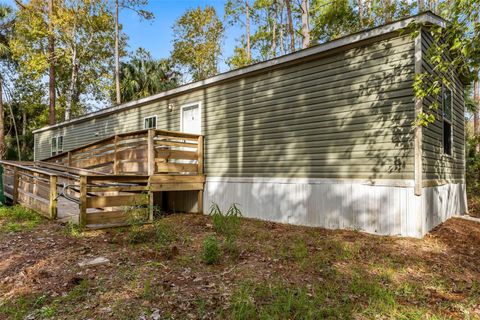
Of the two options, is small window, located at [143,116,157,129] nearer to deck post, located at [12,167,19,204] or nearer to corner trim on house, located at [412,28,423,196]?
deck post, located at [12,167,19,204]

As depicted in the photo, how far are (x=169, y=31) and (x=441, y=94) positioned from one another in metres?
23.0

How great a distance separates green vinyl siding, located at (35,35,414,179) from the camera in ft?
17.9

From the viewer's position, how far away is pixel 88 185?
19.5ft

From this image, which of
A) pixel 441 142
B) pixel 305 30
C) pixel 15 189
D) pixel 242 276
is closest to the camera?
pixel 242 276

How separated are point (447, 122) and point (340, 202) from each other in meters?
3.43

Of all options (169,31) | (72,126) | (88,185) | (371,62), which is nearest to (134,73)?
(169,31)

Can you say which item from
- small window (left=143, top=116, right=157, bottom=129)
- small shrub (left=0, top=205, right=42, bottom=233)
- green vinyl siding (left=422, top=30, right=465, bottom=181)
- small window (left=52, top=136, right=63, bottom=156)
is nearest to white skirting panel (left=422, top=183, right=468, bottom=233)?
green vinyl siding (left=422, top=30, right=465, bottom=181)

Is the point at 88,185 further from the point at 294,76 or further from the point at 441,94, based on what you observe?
the point at 441,94

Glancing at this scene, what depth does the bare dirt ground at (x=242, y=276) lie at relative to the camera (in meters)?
2.93

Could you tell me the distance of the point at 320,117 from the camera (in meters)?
6.39

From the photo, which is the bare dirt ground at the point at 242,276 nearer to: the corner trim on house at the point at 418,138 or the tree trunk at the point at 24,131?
the corner trim on house at the point at 418,138

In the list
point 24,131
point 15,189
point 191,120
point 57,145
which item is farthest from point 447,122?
point 24,131

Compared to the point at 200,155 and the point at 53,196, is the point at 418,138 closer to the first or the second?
the point at 200,155

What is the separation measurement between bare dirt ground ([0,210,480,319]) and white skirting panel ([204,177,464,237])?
13.4 inches
